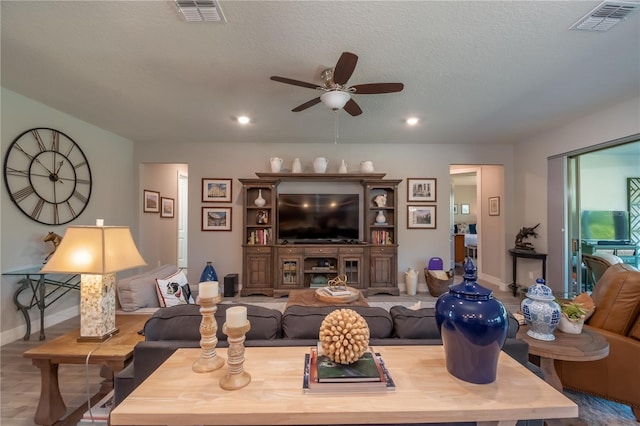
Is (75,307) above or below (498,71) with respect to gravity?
below

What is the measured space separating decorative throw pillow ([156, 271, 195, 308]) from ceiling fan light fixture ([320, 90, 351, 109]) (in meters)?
2.05

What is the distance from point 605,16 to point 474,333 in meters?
2.31

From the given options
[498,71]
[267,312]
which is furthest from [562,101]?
[267,312]

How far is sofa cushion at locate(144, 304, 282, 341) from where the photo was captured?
4.30 feet

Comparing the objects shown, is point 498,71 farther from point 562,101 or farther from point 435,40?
point 562,101

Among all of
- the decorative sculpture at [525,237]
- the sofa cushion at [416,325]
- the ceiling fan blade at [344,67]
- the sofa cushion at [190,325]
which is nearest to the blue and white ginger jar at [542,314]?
the sofa cushion at [416,325]

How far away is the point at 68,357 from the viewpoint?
5.06 feet

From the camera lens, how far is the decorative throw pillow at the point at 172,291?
2.28 m

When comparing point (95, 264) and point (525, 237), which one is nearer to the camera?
point (95, 264)

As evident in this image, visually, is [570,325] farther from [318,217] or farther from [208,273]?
[208,273]

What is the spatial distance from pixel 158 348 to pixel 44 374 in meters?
1.08

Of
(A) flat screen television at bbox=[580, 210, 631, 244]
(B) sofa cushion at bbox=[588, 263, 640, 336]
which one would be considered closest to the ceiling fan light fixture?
(B) sofa cushion at bbox=[588, 263, 640, 336]

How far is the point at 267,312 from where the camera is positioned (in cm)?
142

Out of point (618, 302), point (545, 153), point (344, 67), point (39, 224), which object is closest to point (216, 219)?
point (39, 224)
